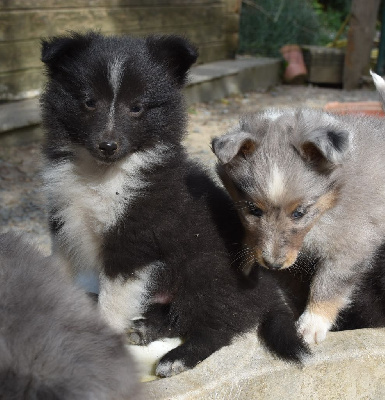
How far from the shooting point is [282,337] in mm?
3113

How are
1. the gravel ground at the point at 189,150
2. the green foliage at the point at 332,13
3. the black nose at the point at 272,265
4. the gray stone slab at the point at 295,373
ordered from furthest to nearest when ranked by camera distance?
1. the green foliage at the point at 332,13
2. the gravel ground at the point at 189,150
3. the black nose at the point at 272,265
4. the gray stone slab at the point at 295,373

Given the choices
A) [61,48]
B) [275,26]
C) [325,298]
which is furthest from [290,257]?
[275,26]

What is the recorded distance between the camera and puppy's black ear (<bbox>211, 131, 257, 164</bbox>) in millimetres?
3061

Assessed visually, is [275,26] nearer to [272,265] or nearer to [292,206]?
[292,206]

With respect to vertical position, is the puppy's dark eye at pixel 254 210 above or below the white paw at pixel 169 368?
above

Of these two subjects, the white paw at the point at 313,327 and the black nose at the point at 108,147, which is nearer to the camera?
the black nose at the point at 108,147

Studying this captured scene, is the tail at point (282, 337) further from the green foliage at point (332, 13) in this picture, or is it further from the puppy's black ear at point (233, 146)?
the green foliage at point (332, 13)

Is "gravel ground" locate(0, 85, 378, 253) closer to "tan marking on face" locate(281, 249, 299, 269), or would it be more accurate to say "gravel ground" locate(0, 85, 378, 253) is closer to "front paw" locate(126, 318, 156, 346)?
"front paw" locate(126, 318, 156, 346)

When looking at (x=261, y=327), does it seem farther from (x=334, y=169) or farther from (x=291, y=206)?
(x=334, y=169)

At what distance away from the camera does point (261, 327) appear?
3.29 meters

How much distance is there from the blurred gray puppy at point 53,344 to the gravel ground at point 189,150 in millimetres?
1445

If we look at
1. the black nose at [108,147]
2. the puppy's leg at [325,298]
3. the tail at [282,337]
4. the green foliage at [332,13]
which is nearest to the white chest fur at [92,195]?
the black nose at [108,147]

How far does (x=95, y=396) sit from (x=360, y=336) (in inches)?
62.5

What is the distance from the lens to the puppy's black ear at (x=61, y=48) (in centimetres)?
325
